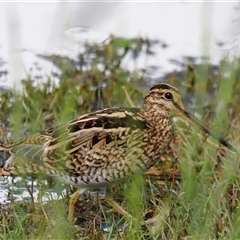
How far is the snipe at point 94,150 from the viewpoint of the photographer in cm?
496

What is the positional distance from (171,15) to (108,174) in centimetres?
324

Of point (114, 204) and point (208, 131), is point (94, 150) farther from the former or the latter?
point (208, 131)

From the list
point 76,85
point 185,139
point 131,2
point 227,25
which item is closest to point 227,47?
point 227,25

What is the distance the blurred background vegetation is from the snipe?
103mm

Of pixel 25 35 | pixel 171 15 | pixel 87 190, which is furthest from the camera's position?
pixel 171 15

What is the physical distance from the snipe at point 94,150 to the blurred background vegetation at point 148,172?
4.1 inches

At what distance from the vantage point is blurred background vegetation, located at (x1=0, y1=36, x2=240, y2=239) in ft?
15.6

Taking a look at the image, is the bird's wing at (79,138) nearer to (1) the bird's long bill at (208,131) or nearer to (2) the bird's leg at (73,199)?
(2) the bird's leg at (73,199)

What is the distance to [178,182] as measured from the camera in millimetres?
5398

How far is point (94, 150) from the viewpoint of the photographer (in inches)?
197

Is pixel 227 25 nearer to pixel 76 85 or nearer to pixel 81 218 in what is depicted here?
pixel 76 85

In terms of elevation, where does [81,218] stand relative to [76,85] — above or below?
below

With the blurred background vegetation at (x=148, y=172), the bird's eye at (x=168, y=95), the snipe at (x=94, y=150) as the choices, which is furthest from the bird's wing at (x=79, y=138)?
the bird's eye at (x=168, y=95)

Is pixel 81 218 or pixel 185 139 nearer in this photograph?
pixel 81 218
